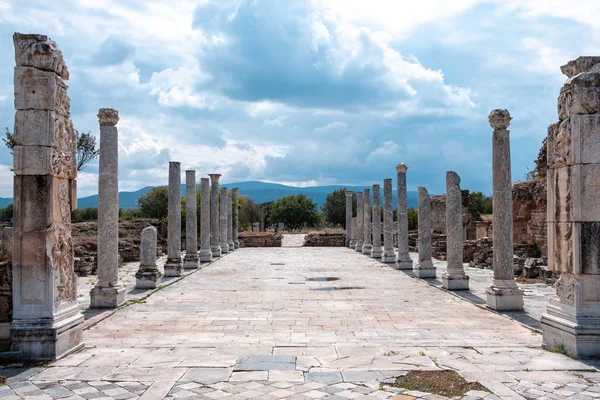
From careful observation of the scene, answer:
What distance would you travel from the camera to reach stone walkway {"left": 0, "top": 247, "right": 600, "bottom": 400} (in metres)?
5.78

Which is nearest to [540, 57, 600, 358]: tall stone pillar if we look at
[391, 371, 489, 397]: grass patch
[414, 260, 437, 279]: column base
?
[391, 371, 489, 397]: grass patch

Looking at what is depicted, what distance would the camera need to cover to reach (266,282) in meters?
16.4

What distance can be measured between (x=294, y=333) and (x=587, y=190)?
4.85 metres

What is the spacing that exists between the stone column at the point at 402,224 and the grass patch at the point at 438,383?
46.5 ft

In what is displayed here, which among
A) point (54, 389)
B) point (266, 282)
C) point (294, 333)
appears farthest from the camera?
point (266, 282)

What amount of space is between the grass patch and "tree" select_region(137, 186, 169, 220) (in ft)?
149

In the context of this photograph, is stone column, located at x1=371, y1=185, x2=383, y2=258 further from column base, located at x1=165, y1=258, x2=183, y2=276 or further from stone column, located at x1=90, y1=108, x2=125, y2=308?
stone column, located at x1=90, y1=108, x2=125, y2=308

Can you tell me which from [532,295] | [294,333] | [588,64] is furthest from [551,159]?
[532,295]

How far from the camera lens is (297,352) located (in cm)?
746

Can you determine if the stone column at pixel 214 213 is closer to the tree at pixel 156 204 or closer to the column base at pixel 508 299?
the column base at pixel 508 299

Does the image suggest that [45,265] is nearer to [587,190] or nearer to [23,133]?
[23,133]

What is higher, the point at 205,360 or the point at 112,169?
the point at 112,169

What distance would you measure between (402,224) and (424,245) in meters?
3.71

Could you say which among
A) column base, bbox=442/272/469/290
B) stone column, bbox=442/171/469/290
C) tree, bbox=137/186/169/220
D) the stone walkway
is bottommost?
the stone walkway
